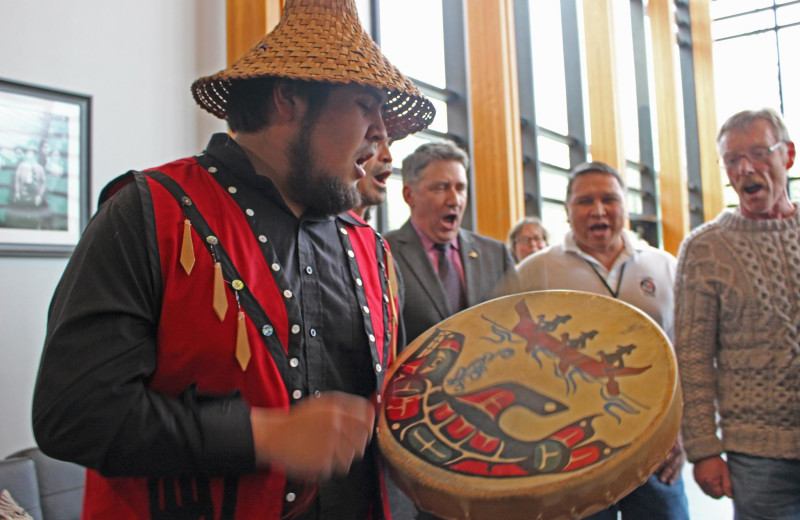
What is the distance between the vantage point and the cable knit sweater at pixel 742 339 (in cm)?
173

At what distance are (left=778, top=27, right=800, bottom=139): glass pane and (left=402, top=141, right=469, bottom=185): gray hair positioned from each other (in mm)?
9639

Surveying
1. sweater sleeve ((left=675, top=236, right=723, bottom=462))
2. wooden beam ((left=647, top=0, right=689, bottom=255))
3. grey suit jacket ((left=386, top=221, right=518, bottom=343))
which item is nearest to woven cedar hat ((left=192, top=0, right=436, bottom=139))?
grey suit jacket ((left=386, top=221, right=518, bottom=343))

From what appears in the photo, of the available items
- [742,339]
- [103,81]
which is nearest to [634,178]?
[742,339]

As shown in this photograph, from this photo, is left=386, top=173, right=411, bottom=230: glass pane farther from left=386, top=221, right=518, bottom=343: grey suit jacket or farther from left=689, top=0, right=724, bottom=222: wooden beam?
left=689, top=0, right=724, bottom=222: wooden beam

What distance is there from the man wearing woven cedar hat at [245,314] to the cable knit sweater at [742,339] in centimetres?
109

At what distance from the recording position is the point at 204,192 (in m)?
1.06

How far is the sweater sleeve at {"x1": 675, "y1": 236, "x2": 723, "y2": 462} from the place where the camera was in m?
1.79

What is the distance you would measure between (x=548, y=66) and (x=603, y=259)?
5850 millimetres

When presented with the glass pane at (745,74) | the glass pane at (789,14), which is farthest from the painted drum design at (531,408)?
the glass pane at (789,14)

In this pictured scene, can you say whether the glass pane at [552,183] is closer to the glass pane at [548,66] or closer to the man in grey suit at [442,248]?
the glass pane at [548,66]

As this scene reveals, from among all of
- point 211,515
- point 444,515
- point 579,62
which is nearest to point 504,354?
point 444,515

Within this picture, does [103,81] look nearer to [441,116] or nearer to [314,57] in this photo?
[314,57]

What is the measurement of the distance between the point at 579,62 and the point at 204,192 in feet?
25.7

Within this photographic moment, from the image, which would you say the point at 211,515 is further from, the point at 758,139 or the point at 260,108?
the point at 758,139
